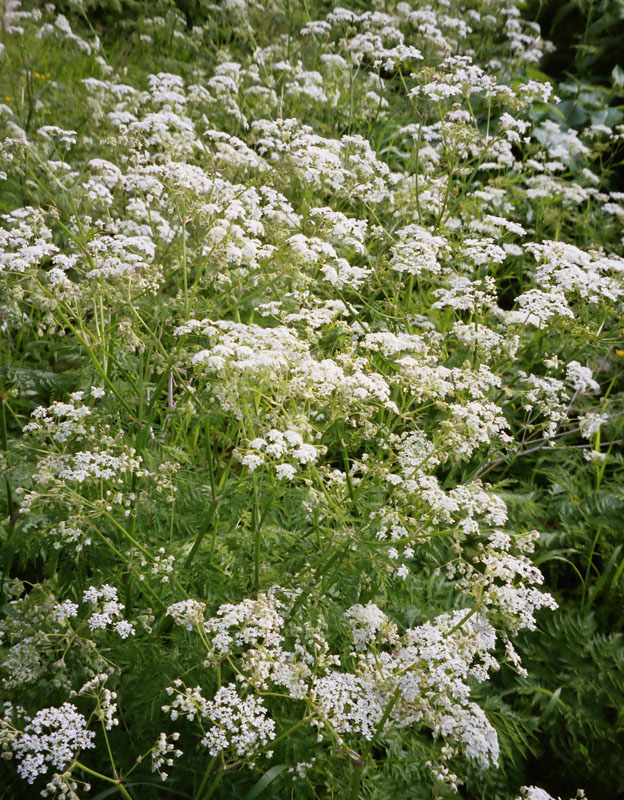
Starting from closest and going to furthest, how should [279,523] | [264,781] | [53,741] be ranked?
[53,741] → [264,781] → [279,523]

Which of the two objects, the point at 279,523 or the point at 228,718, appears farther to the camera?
the point at 279,523

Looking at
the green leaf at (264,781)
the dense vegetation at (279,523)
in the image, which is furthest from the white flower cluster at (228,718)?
the green leaf at (264,781)

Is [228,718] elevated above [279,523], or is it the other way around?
[228,718]

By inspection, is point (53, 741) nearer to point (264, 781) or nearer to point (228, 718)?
point (228, 718)

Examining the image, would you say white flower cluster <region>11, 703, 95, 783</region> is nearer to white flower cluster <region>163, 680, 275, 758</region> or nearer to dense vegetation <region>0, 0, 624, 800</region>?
A: dense vegetation <region>0, 0, 624, 800</region>

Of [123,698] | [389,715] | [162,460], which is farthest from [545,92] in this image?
[123,698]

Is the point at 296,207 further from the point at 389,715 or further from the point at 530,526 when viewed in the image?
the point at 389,715

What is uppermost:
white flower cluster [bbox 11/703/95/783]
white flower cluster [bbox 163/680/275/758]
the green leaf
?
white flower cluster [bbox 163/680/275/758]

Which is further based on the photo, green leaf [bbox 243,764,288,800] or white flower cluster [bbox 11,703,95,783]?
green leaf [bbox 243,764,288,800]

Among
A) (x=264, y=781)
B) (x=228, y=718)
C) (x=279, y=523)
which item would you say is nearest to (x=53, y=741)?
(x=228, y=718)

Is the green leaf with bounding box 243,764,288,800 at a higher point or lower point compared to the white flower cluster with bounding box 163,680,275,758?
lower

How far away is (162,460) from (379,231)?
94.5 inches

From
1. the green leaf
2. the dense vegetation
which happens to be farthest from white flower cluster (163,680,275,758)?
the green leaf

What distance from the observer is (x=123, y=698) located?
290 cm
